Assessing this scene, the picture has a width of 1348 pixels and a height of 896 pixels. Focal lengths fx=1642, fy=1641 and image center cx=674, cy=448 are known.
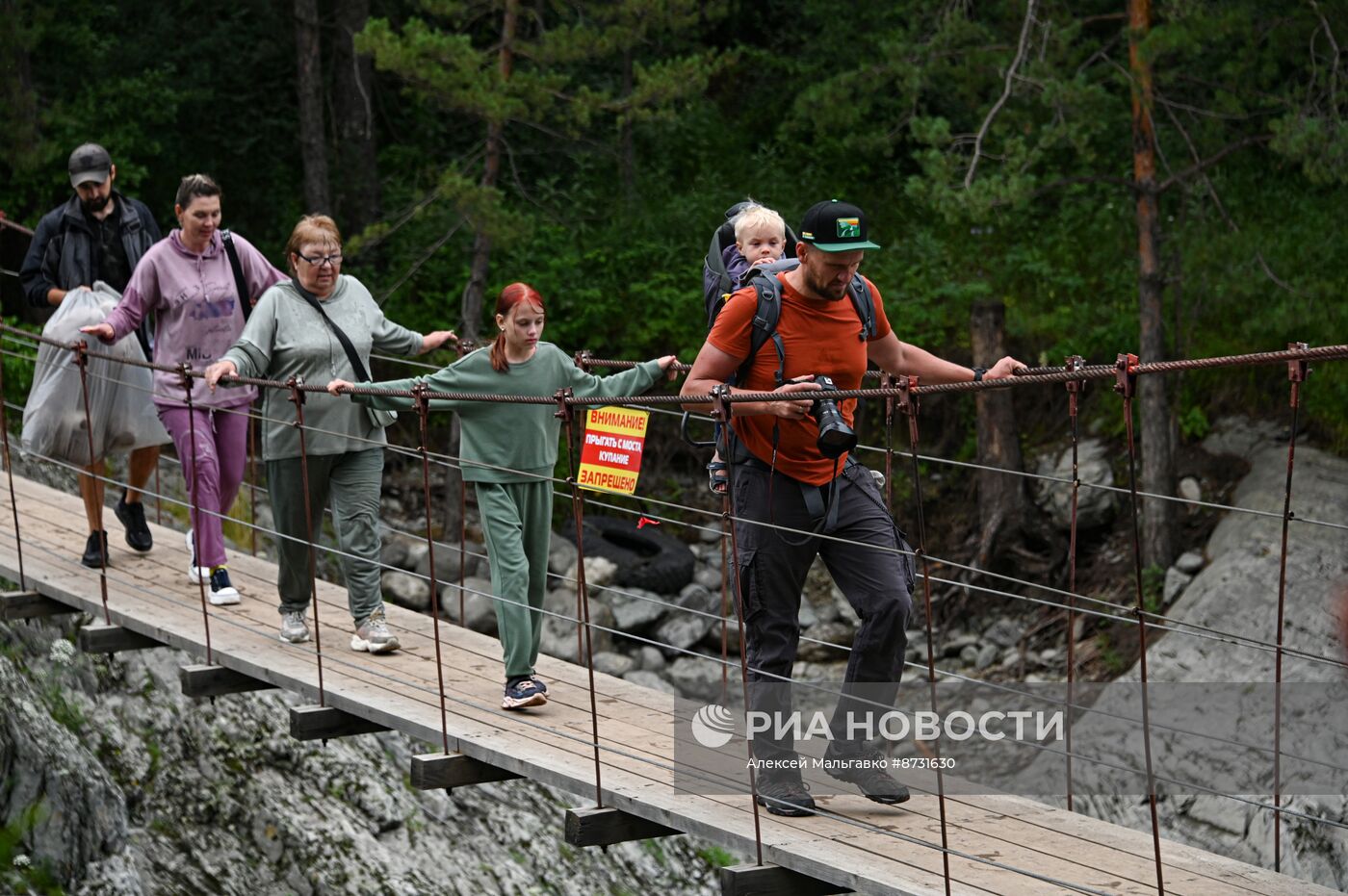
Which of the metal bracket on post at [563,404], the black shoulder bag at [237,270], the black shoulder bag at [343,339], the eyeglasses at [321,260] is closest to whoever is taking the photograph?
the metal bracket on post at [563,404]

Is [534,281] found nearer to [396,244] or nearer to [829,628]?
[396,244]

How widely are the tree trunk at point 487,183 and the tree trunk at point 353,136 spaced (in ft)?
8.30

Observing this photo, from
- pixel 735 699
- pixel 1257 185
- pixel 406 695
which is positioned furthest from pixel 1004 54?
pixel 406 695

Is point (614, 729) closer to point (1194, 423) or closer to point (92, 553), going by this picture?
point (92, 553)

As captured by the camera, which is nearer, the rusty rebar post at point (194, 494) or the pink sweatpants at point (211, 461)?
the rusty rebar post at point (194, 494)

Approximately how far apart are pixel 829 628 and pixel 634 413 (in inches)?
248

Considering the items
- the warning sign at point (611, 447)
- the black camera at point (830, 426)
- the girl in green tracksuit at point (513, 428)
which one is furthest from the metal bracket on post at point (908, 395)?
the warning sign at point (611, 447)

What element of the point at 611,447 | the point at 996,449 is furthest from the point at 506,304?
the point at 996,449

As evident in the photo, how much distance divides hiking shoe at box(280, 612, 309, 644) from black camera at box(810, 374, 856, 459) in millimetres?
2376

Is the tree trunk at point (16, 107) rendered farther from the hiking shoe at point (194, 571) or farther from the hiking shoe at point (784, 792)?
the hiking shoe at point (784, 792)

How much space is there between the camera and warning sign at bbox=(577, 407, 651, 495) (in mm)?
5480

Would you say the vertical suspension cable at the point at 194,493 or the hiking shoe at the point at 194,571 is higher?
the vertical suspension cable at the point at 194,493

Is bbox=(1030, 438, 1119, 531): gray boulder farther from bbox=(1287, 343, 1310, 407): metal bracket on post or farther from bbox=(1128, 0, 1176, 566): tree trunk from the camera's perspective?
bbox=(1287, 343, 1310, 407): metal bracket on post

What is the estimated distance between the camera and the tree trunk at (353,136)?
1465 centimetres
